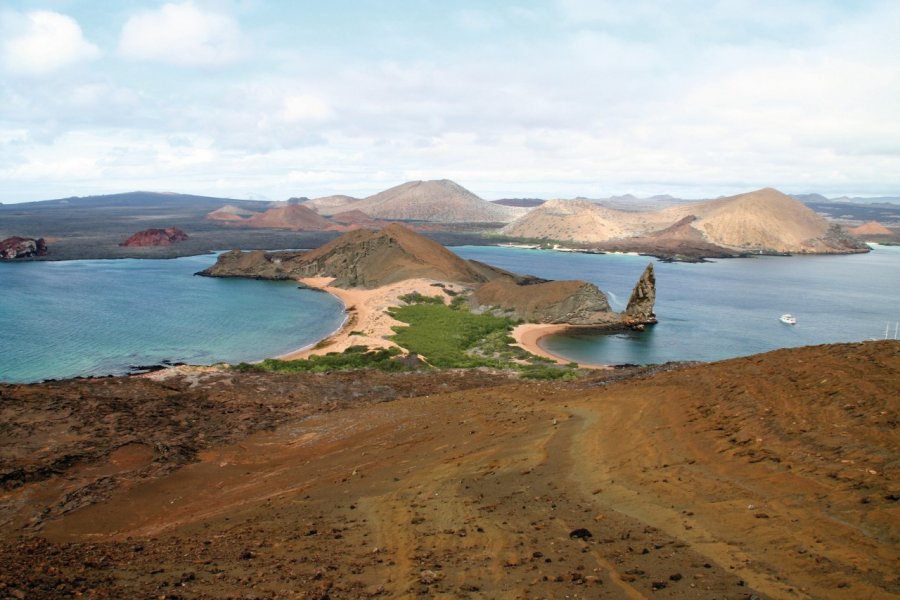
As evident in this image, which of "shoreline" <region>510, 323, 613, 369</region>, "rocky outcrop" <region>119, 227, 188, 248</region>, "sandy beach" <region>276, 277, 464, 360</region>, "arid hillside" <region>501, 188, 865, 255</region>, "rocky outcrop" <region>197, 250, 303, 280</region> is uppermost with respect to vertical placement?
"arid hillside" <region>501, 188, 865, 255</region>

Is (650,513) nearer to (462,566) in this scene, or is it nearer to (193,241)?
(462,566)

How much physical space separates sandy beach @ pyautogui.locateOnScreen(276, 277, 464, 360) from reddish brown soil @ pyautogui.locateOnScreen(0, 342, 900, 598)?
19.0 metres

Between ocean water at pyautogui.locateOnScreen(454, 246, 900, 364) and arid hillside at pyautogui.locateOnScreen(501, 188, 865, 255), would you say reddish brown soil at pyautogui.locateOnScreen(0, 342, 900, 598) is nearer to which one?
ocean water at pyautogui.locateOnScreen(454, 246, 900, 364)

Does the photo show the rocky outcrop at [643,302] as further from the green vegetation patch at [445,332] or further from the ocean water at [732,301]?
the green vegetation patch at [445,332]

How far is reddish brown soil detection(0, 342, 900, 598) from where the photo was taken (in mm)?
7199

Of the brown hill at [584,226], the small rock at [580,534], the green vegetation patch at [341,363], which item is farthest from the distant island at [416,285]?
the brown hill at [584,226]

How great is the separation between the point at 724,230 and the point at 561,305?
118212mm

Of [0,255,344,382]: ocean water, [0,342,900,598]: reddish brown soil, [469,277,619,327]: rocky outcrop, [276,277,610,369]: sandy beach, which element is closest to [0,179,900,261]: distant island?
[0,255,344,382]: ocean water

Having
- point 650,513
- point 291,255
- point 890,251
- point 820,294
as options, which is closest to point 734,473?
point 650,513

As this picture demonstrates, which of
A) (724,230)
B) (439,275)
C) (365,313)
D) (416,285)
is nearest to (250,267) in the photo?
(439,275)

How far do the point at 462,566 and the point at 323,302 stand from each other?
185ft

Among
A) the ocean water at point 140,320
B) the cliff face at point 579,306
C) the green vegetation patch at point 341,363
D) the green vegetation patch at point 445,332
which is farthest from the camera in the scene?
the cliff face at point 579,306

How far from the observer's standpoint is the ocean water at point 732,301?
146ft

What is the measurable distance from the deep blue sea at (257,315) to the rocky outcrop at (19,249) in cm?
711
